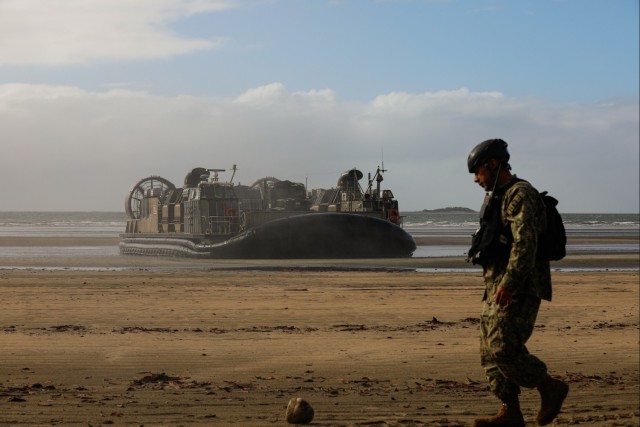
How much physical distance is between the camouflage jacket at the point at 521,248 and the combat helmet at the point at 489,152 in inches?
5.7

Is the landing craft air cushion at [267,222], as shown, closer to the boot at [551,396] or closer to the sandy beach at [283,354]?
the sandy beach at [283,354]

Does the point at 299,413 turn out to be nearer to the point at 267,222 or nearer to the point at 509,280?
the point at 509,280

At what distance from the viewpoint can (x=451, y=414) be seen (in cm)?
569

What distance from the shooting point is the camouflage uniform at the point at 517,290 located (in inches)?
185

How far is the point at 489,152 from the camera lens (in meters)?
4.98

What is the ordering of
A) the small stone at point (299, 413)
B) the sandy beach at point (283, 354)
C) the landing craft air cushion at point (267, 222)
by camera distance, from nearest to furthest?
the small stone at point (299, 413) → the sandy beach at point (283, 354) → the landing craft air cushion at point (267, 222)

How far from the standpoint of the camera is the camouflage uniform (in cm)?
471

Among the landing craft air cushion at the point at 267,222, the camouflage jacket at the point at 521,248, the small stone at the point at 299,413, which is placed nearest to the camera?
the camouflage jacket at the point at 521,248

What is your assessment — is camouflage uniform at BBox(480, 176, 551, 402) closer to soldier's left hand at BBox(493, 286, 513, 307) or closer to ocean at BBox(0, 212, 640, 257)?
soldier's left hand at BBox(493, 286, 513, 307)

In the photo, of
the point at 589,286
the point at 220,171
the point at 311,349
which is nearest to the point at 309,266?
the point at 589,286

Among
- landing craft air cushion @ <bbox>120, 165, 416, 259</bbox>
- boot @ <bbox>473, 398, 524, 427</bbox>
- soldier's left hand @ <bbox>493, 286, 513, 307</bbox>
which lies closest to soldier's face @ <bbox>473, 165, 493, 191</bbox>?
soldier's left hand @ <bbox>493, 286, 513, 307</bbox>

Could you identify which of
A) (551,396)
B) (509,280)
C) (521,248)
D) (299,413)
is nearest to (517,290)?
(509,280)

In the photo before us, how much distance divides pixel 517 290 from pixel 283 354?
3.49 m

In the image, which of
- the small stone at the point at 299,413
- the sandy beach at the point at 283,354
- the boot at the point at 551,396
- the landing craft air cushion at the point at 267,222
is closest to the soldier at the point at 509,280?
the boot at the point at 551,396
